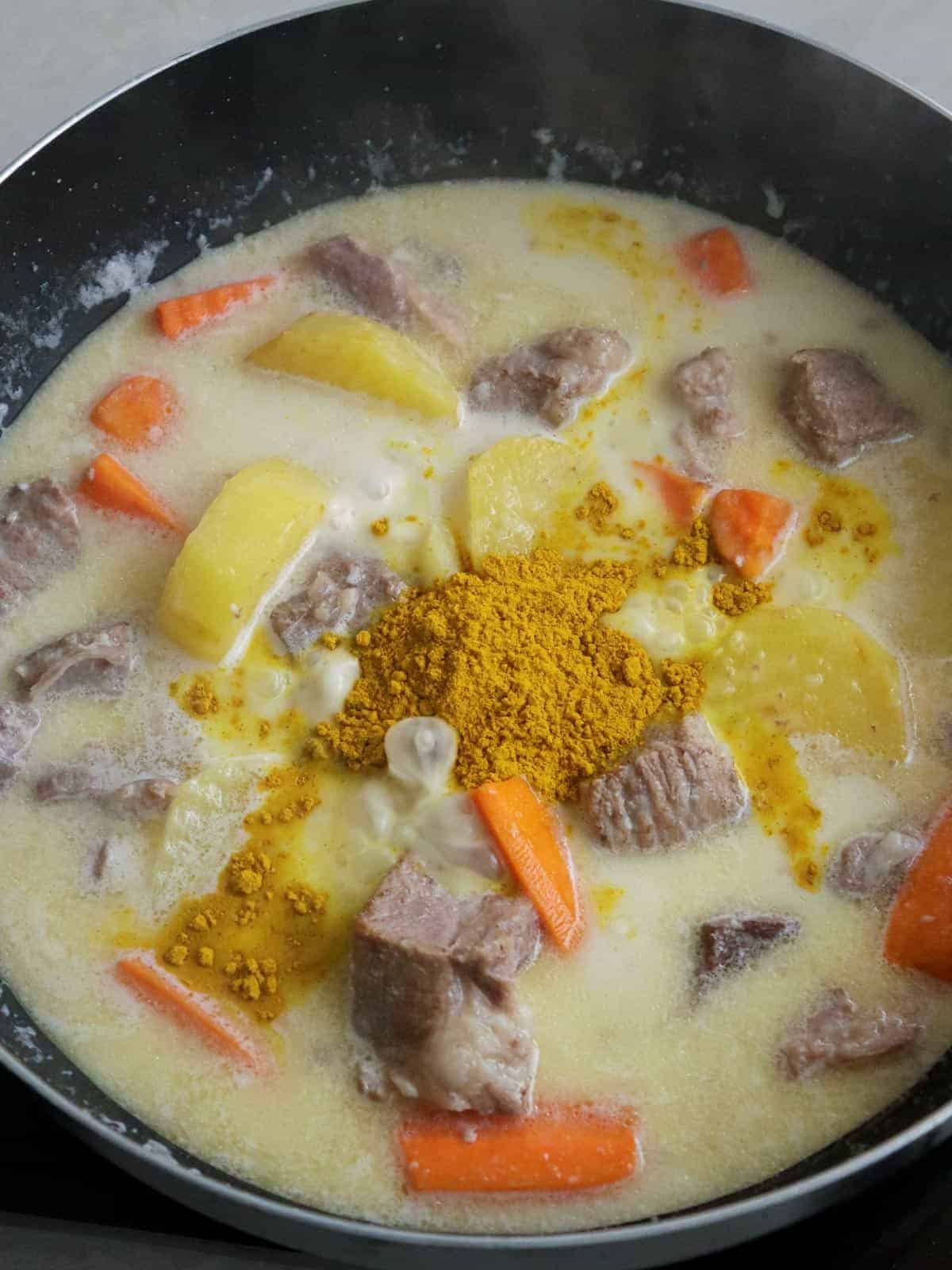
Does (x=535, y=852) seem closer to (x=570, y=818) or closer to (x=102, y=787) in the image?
(x=570, y=818)

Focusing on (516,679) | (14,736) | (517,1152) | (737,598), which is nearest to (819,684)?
(737,598)

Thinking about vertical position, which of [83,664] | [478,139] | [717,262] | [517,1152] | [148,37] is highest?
[148,37]

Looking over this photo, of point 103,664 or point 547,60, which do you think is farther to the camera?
point 547,60

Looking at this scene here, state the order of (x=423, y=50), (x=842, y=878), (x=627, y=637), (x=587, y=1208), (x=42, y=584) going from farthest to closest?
(x=423, y=50)
(x=42, y=584)
(x=627, y=637)
(x=842, y=878)
(x=587, y=1208)

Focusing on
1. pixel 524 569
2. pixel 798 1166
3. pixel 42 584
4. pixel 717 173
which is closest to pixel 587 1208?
pixel 798 1166

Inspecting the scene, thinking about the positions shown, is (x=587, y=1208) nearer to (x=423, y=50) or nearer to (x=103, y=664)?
(x=103, y=664)

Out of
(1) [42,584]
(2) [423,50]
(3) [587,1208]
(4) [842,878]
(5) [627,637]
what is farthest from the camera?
(2) [423,50]

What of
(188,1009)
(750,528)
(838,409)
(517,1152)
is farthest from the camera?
(838,409)
